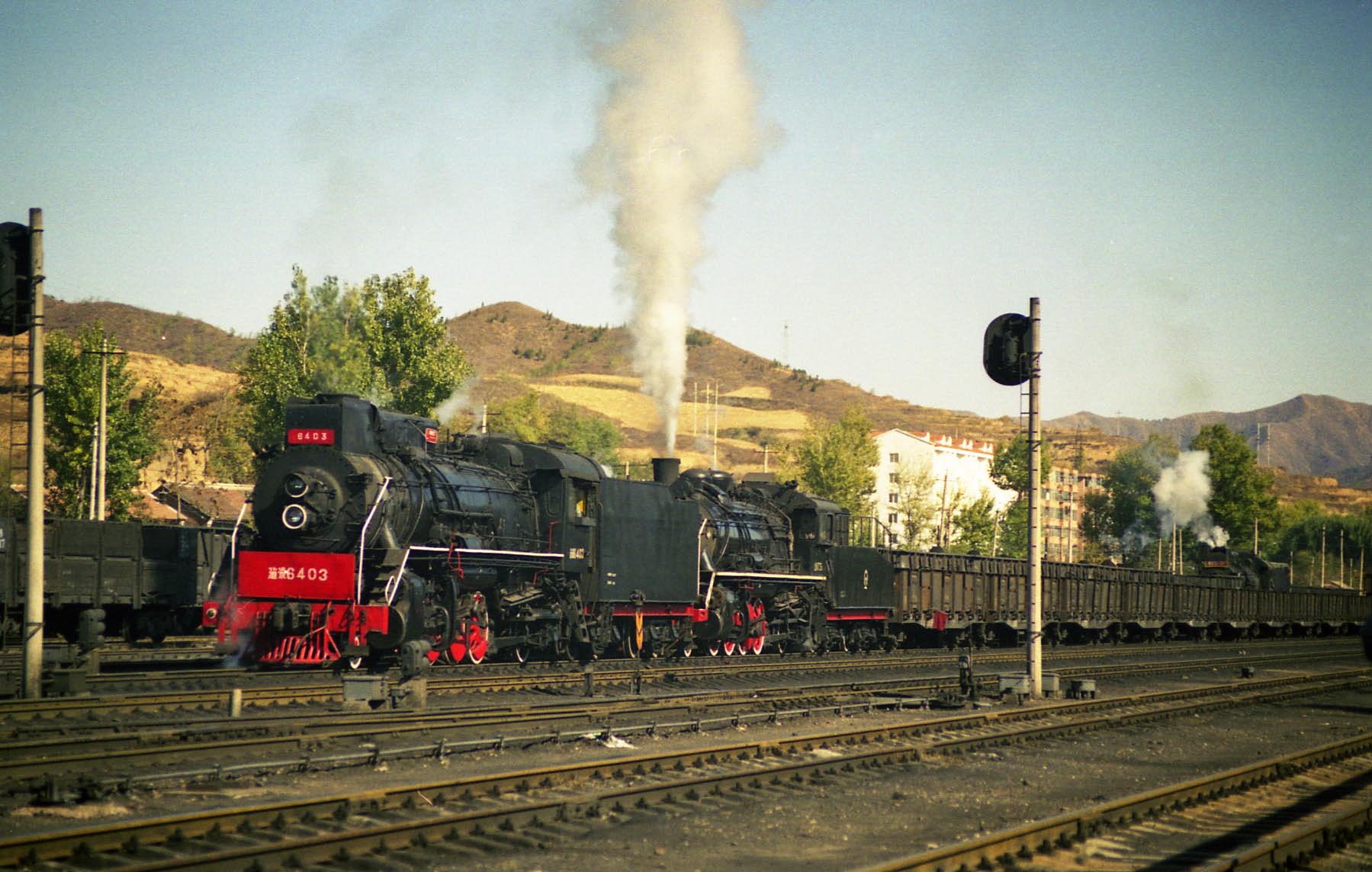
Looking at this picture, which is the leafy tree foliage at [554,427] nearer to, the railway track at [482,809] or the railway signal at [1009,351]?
the railway signal at [1009,351]

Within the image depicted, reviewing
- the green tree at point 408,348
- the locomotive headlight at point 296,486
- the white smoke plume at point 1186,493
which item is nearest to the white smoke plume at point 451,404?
the green tree at point 408,348

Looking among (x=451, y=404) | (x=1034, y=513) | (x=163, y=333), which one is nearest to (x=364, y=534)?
(x=1034, y=513)

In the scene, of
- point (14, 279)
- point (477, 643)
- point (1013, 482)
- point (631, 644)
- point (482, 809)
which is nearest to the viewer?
point (482, 809)

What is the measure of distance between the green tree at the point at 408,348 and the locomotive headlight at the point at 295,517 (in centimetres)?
4031

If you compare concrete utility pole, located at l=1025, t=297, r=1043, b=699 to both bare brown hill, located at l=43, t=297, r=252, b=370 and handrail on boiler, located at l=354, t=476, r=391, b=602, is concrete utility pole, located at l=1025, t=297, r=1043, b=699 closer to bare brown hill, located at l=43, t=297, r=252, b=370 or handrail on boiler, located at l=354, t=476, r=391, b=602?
handrail on boiler, located at l=354, t=476, r=391, b=602

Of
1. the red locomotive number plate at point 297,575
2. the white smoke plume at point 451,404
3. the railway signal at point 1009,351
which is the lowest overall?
the red locomotive number plate at point 297,575

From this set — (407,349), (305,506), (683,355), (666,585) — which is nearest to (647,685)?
(666,585)

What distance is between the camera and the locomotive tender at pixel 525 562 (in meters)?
19.2

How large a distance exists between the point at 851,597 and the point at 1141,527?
9270 cm

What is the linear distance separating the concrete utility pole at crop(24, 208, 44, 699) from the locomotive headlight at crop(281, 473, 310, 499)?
3.69 m

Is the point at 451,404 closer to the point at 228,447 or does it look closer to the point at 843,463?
the point at 843,463

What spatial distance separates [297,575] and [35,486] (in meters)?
4.24

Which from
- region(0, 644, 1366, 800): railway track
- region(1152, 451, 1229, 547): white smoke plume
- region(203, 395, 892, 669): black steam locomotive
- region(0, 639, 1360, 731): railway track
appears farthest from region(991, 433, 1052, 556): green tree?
region(0, 644, 1366, 800): railway track

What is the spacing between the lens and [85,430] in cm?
4844
